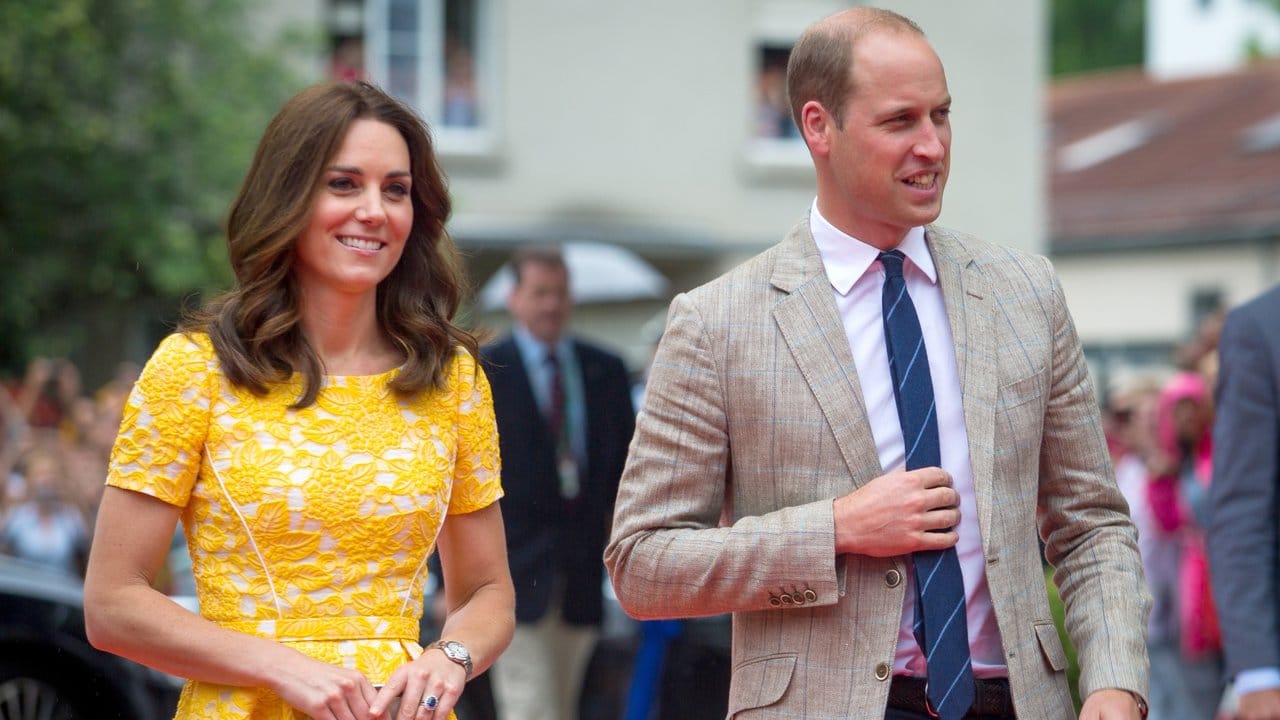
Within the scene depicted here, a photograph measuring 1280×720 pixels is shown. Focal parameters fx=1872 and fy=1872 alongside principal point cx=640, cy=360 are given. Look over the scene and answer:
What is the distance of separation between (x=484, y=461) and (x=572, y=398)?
4.06 metres

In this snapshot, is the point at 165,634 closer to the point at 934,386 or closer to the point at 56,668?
the point at 934,386

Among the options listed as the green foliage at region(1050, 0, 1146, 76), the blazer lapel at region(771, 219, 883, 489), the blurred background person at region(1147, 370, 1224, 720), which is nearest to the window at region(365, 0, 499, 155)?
the blurred background person at region(1147, 370, 1224, 720)

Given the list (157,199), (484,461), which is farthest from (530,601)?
(157,199)

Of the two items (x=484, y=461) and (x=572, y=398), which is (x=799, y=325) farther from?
(x=572, y=398)

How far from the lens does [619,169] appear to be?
19.9 m

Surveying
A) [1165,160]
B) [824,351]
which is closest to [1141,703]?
[824,351]

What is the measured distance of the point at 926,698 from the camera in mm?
3252

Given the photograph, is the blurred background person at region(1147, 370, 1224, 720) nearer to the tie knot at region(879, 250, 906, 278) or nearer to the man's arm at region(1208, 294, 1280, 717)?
the man's arm at region(1208, 294, 1280, 717)

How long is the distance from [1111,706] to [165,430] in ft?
5.63

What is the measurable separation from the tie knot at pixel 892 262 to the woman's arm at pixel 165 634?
1.20 metres

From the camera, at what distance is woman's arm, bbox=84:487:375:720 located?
10.6ft

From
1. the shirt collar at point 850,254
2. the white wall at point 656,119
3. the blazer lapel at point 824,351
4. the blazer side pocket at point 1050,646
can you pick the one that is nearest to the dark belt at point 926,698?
the blazer side pocket at point 1050,646

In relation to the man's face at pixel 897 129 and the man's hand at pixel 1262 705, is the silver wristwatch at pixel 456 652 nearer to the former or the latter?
the man's face at pixel 897 129

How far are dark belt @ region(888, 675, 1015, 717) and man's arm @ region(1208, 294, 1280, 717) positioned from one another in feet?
5.09
